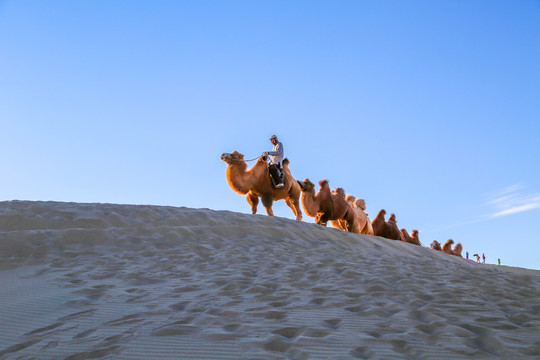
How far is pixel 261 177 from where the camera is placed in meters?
13.5

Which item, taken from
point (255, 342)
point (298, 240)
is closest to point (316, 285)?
point (255, 342)

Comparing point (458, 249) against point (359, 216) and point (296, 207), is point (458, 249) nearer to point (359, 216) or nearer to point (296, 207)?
point (359, 216)

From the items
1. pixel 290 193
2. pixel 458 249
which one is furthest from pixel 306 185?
pixel 458 249

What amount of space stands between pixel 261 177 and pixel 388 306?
9.62 metres

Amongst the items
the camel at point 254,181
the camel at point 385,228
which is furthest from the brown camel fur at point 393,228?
the camel at point 254,181

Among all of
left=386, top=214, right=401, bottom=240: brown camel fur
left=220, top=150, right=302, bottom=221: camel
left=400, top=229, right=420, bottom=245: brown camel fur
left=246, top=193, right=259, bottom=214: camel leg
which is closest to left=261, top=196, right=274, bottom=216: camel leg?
left=220, top=150, right=302, bottom=221: camel

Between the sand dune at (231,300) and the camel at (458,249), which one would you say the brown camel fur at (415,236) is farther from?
the sand dune at (231,300)

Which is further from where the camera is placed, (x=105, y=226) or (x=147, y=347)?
(x=105, y=226)

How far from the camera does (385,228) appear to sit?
16.9m

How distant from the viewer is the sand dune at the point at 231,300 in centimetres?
300

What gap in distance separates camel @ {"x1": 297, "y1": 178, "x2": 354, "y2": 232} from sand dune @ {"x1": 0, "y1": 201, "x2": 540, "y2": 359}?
546cm

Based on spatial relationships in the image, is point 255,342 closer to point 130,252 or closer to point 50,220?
point 130,252

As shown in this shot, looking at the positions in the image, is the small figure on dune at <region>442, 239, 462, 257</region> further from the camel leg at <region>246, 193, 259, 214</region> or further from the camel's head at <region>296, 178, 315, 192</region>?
the camel leg at <region>246, 193, 259, 214</region>

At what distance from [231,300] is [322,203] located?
1030cm
